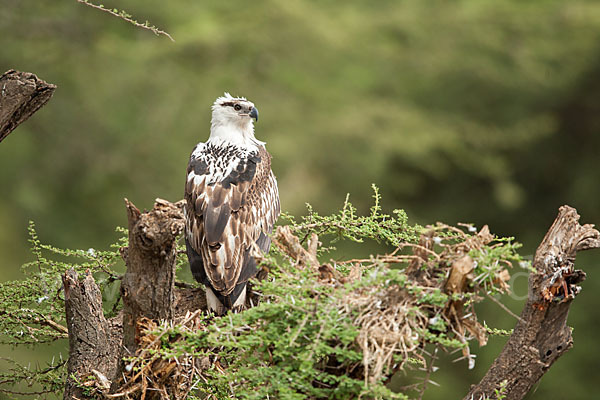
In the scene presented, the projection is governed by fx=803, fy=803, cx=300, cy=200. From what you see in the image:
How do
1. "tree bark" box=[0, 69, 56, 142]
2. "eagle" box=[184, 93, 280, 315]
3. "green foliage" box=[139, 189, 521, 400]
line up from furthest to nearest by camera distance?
"eagle" box=[184, 93, 280, 315]
"tree bark" box=[0, 69, 56, 142]
"green foliage" box=[139, 189, 521, 400]

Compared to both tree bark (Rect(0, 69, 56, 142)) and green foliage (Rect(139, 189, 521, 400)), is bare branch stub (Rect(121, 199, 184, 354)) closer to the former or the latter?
green foliage (Rect(139, 189, 521, 400))

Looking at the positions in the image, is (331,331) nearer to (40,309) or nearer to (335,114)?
(40,309)

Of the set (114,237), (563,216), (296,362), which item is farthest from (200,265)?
(114,237)

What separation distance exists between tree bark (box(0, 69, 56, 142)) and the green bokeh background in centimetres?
677

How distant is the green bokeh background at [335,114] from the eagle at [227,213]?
17.9ft

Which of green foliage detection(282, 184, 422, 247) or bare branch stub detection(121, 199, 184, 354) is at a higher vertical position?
green foliage detection(282, 184, 422, 247)

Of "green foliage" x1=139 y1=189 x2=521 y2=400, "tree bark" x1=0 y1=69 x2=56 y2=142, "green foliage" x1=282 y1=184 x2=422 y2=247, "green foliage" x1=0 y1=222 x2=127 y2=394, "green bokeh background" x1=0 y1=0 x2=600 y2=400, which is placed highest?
"green bokeh background" x1=0 y1=0 x2=600 y2=400

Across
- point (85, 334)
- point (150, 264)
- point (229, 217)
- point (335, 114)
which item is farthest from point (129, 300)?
point (335, 114)

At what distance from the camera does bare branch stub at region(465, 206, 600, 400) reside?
10.2 ft

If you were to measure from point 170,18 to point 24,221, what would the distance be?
353 cm

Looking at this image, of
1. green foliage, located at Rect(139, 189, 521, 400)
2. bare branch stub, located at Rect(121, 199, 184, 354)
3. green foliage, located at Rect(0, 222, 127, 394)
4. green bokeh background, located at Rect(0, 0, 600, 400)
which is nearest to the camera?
green foliage, located at Rect(139, 189, 521, 400)

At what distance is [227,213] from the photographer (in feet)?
14.5

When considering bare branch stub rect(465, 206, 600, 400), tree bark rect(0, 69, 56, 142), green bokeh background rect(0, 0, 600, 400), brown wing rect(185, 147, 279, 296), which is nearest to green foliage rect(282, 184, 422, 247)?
brown wing rect(185, 147, 279, 296)

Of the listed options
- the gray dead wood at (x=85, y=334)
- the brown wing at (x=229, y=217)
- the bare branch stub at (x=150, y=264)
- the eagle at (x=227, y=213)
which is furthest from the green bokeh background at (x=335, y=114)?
the bare branch stub at (x=150, y=264)
